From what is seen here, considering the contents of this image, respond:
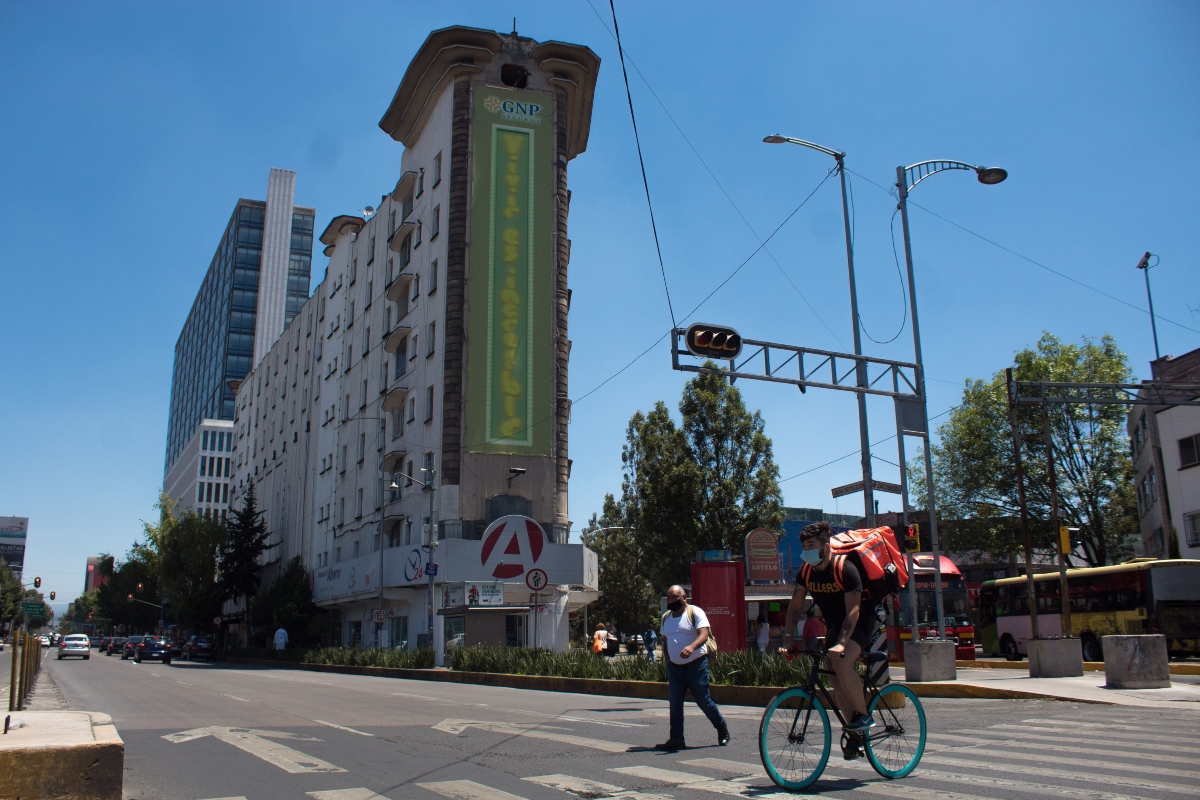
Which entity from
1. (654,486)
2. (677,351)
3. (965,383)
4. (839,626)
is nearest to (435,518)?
(654,486)

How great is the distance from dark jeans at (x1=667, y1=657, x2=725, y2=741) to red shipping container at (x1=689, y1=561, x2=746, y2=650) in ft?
39.6

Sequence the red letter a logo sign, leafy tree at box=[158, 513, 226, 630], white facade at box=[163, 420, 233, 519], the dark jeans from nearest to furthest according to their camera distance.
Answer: the dark jeans, the red letter a logo sign, leafy tree at box=[158, 513, 226, 630], white facade at box=[163, 420, 233, 519]

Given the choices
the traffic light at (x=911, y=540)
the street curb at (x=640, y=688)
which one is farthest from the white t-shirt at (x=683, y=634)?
the traffic light at (x=911, y=540)

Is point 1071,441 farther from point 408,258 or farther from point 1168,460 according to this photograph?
point 408,258

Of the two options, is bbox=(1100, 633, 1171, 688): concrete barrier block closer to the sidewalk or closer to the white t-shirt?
the sidewalk

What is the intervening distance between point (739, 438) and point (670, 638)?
33.0 metres

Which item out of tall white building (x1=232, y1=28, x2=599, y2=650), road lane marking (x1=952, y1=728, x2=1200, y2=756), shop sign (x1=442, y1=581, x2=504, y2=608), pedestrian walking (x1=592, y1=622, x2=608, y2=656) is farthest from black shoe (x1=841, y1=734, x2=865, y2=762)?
tall white building (x1=232, y1=28, x2=599, y2=650)

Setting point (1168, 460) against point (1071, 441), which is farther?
point (1071, 441)

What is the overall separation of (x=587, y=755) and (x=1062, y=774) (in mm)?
3937

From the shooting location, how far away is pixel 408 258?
158ft

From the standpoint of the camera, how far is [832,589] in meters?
6.46

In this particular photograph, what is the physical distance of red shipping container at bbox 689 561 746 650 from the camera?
2095cm

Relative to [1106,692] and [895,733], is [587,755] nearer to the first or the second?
[895,733]

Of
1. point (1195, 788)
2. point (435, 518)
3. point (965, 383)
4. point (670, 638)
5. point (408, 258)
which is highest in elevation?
point (408, 258)
